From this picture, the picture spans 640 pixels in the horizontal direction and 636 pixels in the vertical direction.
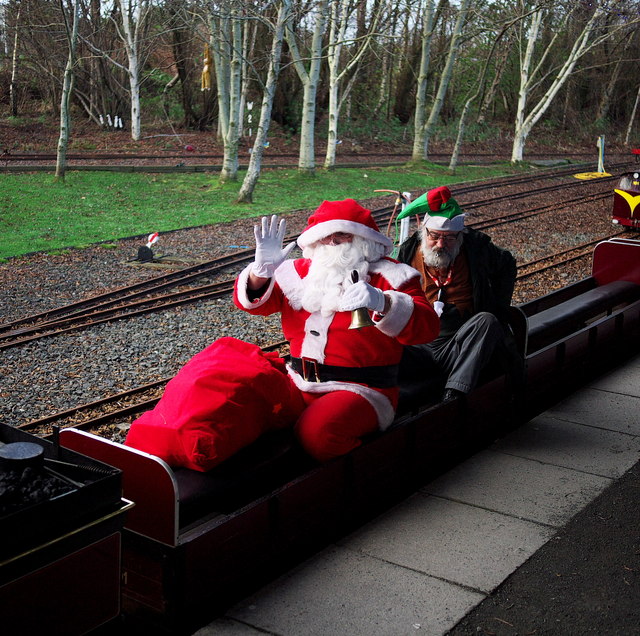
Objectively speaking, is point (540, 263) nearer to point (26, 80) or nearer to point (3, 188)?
point (3, 188)

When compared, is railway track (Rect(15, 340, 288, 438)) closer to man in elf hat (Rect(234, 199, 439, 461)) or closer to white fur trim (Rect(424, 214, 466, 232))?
man in elf hat (Rect(234, 199, 439, 461))

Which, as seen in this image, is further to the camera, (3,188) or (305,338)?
(3,188)

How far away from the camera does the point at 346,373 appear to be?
4172 mm

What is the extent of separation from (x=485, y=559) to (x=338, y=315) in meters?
1.38

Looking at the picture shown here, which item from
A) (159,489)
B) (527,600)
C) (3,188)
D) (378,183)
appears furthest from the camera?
(378,183)

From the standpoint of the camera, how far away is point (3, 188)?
18.8 meters

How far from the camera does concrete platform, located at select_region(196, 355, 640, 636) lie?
339 centimetres

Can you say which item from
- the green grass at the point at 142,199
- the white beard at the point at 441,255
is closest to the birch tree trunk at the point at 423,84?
the green grass at the point at 142,199

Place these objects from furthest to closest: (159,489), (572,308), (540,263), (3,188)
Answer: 1. (3,188)
2. (540,263)
3. (572,308)
4. (159,489)

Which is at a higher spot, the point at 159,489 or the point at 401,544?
the point at 159,489

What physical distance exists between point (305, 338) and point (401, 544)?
114cm

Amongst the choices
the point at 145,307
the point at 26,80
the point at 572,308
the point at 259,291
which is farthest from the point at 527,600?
the point at 26,80

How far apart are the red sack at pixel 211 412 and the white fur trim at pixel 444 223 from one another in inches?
77.6

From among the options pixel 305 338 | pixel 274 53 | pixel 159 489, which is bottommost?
pixel 159 489
